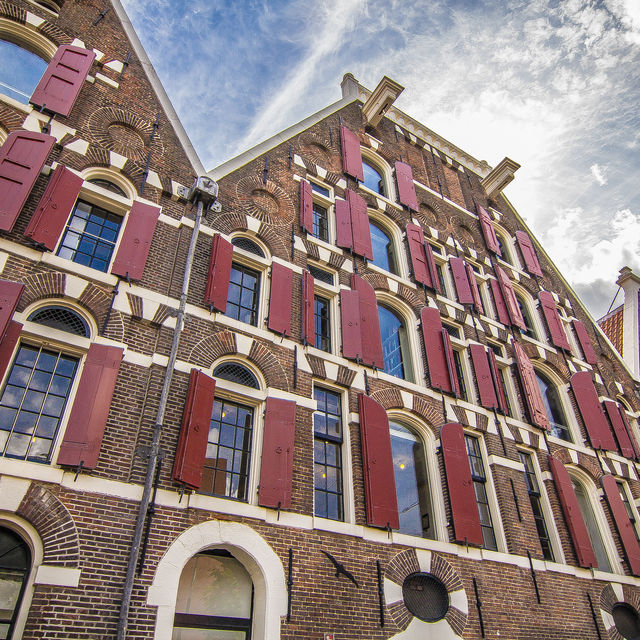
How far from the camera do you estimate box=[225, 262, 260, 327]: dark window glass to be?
35.2 ft

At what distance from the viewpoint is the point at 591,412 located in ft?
51.4

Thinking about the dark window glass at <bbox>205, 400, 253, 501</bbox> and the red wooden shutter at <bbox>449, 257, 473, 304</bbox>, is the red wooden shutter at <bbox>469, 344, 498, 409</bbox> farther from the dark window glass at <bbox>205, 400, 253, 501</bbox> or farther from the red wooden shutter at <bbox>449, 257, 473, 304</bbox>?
the dark window glass at <bbox>205, 400, 253, 501</bbox>

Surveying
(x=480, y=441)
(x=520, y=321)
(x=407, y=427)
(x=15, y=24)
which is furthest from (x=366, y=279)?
(x=15, y=24)

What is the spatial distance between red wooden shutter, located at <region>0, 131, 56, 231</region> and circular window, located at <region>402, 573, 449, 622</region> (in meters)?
9.19

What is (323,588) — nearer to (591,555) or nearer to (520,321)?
(591,555)

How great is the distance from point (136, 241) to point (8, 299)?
2.75 m

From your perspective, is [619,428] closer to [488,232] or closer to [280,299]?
[488,232]

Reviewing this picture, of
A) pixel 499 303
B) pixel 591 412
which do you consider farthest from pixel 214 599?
pixel 591 412

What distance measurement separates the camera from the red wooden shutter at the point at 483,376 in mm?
13172

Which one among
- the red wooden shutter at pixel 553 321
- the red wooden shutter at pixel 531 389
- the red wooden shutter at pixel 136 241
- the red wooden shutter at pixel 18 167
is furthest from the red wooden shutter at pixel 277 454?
the red wooden shutter at pixel 553 321

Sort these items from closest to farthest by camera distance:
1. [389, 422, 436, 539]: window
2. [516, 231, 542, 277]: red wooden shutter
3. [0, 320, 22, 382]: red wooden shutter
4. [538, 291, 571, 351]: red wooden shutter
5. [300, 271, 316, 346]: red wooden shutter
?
[0, 320, 22, 382]: red wooden shutter
[389, 422, 436, 539]: window
[300, 271, 316, 346]: red wooden shutter
[538, 291, 571, 351]: red wooden shutter
[516, 231, 542, 277]: red wooden shutter

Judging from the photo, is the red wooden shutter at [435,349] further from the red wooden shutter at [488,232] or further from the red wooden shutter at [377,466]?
the red wooden shutter at [488,232]

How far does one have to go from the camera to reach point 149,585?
6.91 meters

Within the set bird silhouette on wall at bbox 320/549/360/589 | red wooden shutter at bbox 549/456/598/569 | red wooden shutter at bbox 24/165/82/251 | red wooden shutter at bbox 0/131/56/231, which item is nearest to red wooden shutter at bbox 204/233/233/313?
red wooden shutter at bbox 24/165/82/251
